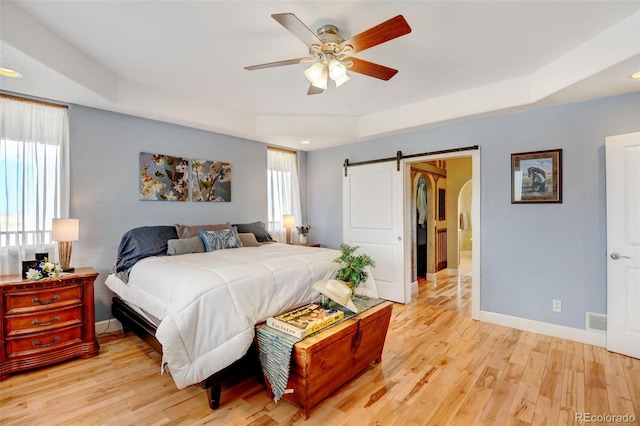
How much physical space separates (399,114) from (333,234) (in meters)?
2.21

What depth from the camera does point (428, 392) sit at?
7.21 ft

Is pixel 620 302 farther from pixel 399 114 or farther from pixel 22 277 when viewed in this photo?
pixel 22 277

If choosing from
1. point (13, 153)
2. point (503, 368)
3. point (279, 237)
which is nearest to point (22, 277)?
point (13, 153)

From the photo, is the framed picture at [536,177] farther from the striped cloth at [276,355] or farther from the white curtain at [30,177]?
the white curtain at [30,177]

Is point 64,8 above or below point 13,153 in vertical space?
above

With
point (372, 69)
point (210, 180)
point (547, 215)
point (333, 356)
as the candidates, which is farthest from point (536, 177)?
point (210, 180)

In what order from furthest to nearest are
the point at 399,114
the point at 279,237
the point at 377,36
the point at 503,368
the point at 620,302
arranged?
the point at 279,237
the point at 399,114
the point at 620,302
the point at 503,368
the point at 377,36

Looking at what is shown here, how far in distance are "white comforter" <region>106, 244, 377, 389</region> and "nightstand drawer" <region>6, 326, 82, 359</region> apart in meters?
0.51

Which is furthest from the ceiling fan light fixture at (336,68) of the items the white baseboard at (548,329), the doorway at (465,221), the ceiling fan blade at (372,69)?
the doorway at (465,221)

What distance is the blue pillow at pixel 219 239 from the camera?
3391 mm

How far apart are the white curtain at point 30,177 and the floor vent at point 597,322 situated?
5.31 meters

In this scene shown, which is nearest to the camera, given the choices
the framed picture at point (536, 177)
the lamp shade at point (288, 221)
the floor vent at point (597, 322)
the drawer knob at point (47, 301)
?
the drawer knob at point (47, 301)

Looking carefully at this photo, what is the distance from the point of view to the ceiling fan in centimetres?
177

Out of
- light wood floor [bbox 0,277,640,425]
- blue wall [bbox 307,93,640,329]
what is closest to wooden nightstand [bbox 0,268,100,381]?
light wood floor [bbox 0,277,640,425]
